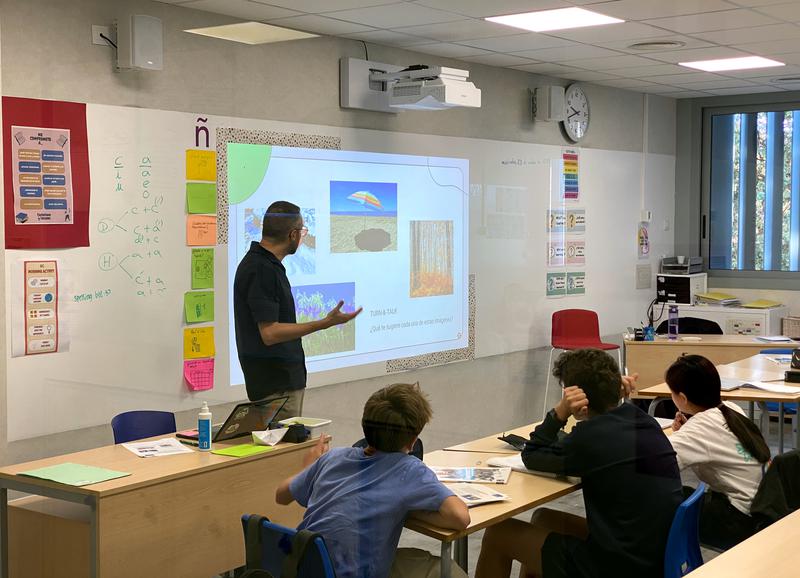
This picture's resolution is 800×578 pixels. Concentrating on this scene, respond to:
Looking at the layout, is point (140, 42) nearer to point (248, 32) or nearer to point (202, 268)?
point (248, 32)

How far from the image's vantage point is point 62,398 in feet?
11.5

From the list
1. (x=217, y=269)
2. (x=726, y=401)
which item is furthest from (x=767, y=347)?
(x=217, y=269)

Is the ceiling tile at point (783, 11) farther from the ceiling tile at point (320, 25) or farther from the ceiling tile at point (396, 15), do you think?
the ceiling tile at point (320, 25)

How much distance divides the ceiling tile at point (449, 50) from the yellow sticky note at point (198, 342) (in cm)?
126

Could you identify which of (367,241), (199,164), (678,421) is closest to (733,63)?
(678,421)

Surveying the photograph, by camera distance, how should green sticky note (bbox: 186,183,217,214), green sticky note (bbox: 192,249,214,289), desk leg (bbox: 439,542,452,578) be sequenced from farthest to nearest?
green sticky note (bbox: 192,249,214,289) < green sticky note (bbox: 186,183,217,214) < desk leg (bbox: 439,542,452,578)

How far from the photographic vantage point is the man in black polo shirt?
10.1ft

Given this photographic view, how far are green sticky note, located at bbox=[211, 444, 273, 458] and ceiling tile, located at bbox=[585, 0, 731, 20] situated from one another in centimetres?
195

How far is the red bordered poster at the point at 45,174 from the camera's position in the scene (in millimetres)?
3256

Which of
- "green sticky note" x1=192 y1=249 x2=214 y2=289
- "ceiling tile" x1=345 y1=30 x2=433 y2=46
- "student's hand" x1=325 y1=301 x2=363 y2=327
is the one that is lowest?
"student's hand" x1=325 y1=301 x2=363 y2=327

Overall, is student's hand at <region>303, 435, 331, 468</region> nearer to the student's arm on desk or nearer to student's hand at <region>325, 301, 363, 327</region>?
student's hand at <region>325, 301, 363, 327</region>

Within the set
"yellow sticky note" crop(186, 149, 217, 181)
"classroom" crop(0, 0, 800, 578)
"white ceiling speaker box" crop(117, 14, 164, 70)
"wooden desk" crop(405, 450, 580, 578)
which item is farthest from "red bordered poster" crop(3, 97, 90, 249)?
"wooden desk" crop(405, 450, 580, 578)

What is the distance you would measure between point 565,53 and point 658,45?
34 cm

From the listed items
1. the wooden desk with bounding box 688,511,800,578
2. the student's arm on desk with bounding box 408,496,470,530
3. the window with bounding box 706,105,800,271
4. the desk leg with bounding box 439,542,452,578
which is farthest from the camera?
the window with bounding box 706,105,800,271
